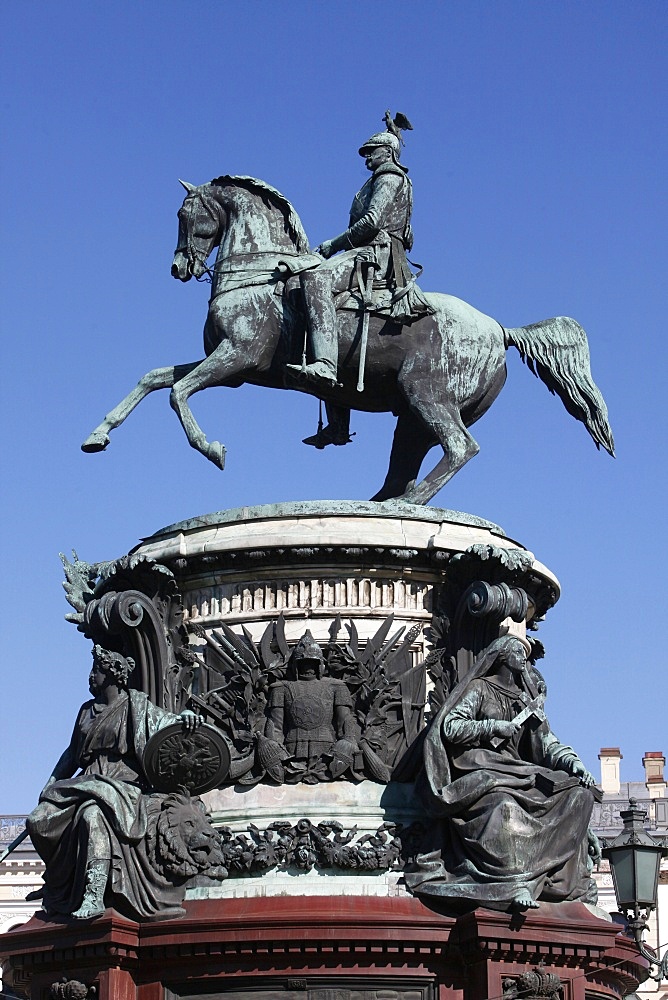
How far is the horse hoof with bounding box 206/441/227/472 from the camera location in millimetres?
19781

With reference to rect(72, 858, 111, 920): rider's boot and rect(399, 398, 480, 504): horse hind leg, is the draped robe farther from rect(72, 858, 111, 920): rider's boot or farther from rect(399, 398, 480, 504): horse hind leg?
rect(399, 398, 480, 504): horse hind leg

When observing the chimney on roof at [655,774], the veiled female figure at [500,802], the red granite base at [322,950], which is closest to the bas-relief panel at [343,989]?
the red granite base at [322,950]

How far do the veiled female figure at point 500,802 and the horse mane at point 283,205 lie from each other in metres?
5.26

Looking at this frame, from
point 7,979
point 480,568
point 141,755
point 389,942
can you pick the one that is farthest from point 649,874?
point 7,979

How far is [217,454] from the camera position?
19781 millimetres

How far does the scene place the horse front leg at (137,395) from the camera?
20.1m

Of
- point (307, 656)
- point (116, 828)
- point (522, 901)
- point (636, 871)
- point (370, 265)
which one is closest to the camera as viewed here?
point (522, 901)

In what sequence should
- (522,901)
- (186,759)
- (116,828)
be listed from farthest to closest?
(186,759) < (116,828) < (522,901)

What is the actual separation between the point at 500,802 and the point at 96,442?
20.0ft

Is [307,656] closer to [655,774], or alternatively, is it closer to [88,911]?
[88,911]

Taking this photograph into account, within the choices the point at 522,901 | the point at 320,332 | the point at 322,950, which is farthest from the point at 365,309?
the point at 322,950

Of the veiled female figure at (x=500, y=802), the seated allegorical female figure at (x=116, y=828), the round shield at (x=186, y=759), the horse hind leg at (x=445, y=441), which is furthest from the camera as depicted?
the horse hind leg at (x=445, y=441)

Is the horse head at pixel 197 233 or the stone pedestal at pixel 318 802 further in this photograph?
the horse head at pixel 197 233

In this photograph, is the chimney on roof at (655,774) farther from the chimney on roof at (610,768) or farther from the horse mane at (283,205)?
the horse mane at (283,205)
